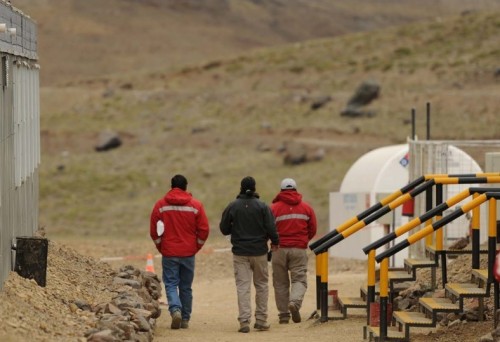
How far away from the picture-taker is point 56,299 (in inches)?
498

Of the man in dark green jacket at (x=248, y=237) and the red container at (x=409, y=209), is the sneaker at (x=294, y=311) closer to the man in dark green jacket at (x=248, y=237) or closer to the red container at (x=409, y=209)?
the man in dark green jacket at (x=248, y=237)

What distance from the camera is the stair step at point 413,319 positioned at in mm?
12766

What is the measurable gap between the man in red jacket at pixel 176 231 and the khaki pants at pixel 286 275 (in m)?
1.26

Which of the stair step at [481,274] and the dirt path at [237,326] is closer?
the stair step at [481,274]

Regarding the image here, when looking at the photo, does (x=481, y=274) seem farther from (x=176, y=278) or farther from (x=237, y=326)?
(x=237, y=326)

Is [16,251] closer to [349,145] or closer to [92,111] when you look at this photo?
[349,145]

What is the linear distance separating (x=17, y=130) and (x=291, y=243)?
3506 millimetres

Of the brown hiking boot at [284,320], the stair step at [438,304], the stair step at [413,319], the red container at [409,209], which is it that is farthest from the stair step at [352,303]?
the red container at [409,209]

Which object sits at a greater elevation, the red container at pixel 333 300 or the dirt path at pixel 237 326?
the red container at pixel 333 300

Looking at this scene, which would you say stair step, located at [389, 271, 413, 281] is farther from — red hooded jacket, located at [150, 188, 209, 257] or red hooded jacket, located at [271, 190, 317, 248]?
red hooded jacket, located at [150, 188, 209, 257]

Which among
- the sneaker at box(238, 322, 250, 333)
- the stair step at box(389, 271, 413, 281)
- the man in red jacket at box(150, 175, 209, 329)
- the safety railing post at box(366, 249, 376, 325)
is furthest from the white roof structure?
the safety railing post at box(366, 249, 376, 325)

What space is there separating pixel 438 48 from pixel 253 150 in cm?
2247

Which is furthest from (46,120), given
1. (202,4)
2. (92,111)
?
(202,4)

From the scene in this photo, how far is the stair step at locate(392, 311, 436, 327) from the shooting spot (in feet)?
41.9
